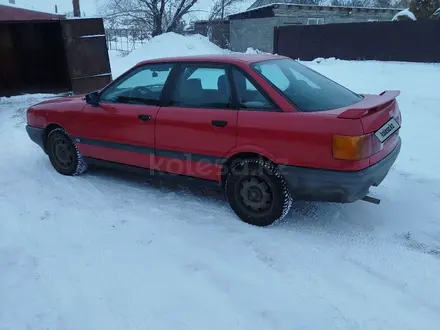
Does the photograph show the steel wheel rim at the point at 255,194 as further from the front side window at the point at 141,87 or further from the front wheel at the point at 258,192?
the front side window at the point at 141,87

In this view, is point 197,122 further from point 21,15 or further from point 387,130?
point 21,15

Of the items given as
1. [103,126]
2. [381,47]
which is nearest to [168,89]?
[103,126]

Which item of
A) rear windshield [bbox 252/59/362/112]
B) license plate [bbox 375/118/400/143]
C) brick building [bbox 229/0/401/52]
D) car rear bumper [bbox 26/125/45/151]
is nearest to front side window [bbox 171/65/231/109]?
rear windshield [bbox 252/59/362/112]

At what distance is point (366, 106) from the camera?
11.0 feet

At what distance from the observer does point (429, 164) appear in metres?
5.10

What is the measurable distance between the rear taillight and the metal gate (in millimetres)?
8614

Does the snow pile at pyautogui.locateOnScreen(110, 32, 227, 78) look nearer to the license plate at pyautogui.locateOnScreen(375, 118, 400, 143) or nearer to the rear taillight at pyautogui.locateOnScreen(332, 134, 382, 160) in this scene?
the license plate at pyautogui.locateOnScreen(375, 118, 400, 143)

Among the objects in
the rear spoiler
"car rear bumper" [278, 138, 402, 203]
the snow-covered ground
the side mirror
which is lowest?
the snow-covered ground

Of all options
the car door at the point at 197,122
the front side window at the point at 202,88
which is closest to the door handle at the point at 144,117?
the car door at the point at 197,122

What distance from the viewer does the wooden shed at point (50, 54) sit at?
9758 mm

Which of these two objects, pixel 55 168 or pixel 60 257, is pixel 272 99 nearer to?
pixel 60 257

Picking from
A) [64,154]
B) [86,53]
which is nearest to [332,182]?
[64,154]

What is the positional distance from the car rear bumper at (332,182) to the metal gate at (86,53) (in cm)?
825

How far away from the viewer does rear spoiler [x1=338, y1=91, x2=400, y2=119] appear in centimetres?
310
